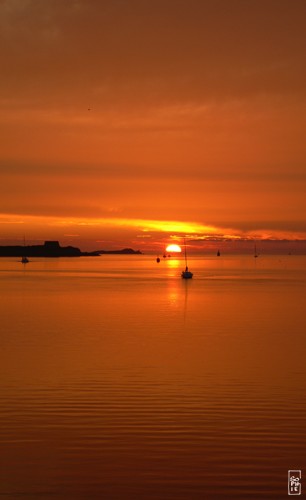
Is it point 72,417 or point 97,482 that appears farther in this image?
point 72,417

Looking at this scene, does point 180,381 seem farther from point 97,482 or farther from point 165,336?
point 165,336

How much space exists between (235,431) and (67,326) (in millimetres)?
28825

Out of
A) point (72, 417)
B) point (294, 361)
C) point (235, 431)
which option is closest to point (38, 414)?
point (72, 417)

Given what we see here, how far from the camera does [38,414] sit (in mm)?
19922

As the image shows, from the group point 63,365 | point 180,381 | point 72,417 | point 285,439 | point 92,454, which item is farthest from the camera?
point 63,365

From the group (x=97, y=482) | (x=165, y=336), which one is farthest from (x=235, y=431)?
(x=165, y=336)

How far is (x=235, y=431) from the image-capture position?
59.6 feet

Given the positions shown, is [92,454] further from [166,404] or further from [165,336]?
[165,336]

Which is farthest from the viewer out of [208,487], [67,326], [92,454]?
[67,326]

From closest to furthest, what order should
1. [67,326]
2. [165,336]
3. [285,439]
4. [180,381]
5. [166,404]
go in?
1. [285,439]
2. [166,404]
3. [180,381]
4. [165,336]
5. [67,326]

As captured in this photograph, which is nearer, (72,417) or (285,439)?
(285,439)

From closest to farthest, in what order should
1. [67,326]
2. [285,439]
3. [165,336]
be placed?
[285,439] < [165,336] < [67,326]

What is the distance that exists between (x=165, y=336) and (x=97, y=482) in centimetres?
2680

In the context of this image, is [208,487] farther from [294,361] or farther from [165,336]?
[165,336]
